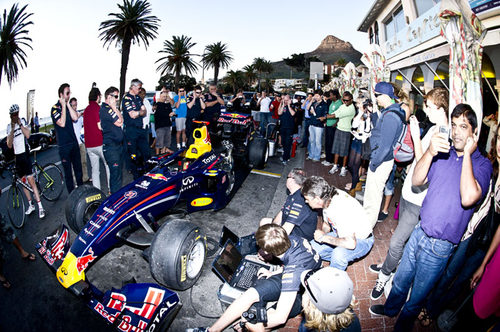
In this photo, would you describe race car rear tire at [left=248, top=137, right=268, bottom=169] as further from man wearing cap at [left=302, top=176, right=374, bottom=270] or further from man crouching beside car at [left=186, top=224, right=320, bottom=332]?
man crouching beside car at [left=186, top=224, right=320, bottom=332]

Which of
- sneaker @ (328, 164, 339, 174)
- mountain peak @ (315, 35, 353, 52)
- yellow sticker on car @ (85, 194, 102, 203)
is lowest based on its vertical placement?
sneaker @ (328, 164, 339, 174)

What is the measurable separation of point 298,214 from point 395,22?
2187 centimetres

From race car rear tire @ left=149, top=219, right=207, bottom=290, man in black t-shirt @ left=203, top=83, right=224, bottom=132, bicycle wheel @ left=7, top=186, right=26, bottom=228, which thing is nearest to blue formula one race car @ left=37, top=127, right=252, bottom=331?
race car rear tire @ left=149, top=219, right=207, bottom=290

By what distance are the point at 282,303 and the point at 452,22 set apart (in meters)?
3.56

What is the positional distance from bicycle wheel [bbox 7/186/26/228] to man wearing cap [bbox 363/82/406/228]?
5.73 m

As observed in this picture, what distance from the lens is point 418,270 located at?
8.44 feet

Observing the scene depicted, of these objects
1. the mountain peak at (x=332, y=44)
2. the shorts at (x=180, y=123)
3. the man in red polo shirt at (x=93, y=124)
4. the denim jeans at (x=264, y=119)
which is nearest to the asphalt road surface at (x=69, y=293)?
the man in red polo shirt at (x=93, y=124)

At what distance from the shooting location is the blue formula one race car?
2668 mm

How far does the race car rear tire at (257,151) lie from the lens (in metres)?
7.28

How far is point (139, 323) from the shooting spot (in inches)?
99.0

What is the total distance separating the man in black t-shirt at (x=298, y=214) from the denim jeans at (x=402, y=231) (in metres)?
0.90

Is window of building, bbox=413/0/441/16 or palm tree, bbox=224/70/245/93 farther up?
palm tree, bbox=224/70/245/93

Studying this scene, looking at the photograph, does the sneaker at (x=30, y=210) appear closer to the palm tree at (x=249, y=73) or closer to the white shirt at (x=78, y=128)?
the white shirt at (x=78, y=128)

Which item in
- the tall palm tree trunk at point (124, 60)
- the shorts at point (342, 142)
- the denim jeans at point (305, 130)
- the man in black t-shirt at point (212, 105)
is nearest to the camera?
the shorts at point (342, 142)
